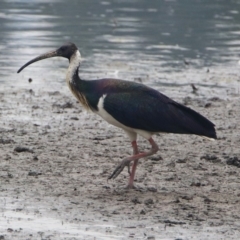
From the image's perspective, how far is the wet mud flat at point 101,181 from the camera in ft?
22.8

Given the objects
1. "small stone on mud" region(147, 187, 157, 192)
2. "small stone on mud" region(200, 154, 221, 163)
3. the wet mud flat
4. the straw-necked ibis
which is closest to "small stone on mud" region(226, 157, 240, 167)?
the wet mud flat

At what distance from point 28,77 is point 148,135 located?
618 cm

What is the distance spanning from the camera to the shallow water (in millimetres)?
14781

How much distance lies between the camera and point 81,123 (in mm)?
11242

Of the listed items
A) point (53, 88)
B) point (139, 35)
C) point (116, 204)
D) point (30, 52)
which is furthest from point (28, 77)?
point (116, 204)

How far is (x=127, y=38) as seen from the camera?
1866cm

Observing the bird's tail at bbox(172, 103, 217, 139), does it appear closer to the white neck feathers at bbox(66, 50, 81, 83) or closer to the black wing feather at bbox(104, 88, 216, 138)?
the black wing feather at bbox(104, 88, 216, 138)

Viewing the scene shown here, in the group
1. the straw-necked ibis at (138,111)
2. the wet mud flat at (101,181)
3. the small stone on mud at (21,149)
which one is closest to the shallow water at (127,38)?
the wet mud flat at (101,181)

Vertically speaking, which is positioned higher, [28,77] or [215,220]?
[215,220]

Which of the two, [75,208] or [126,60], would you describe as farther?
[126,60]

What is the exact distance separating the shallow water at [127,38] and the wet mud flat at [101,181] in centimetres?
243

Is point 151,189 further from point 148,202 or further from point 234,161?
point 234,161

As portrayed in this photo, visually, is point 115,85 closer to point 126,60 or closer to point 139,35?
point 126,60

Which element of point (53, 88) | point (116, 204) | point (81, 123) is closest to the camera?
point (116, 204)
